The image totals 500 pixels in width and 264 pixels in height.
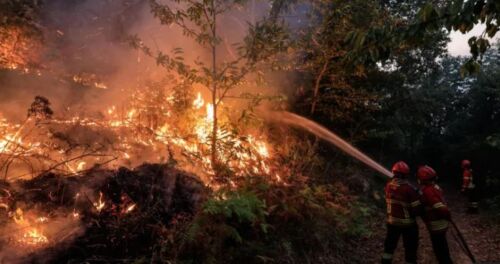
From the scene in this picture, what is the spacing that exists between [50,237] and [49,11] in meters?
11.9

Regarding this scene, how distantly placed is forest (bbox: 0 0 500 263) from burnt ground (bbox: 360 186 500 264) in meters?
0.06

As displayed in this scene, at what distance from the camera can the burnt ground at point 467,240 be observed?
7.97m

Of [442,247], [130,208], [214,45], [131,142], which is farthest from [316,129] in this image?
[130,208]

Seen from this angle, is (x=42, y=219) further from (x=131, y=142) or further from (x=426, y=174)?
(x=426, y=174)

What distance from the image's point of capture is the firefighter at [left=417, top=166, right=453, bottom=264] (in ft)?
21.3

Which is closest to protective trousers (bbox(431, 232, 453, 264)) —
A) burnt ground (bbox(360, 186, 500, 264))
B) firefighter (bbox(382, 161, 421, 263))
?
firefighter (bbox(382, 161, 421, 263))

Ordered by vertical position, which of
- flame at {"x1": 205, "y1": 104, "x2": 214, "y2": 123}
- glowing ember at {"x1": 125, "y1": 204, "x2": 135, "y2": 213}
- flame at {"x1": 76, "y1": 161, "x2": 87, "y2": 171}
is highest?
flame at {"x1": 205, "y1": 104, "x2": 214, "y2": 123}

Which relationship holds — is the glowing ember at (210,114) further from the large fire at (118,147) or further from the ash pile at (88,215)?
the ash pile at (88,215)

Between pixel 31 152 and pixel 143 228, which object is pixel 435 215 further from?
pixel 31 152

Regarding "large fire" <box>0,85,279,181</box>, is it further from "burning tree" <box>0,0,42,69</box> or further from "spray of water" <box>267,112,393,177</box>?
"burning tree" <box>0,0,42,69</box>

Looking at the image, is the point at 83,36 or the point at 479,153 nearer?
the point at 83,36

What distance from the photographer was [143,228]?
584cm

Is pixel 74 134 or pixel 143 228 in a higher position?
pixel 74 134

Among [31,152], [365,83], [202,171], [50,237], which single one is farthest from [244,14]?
[50,237]
